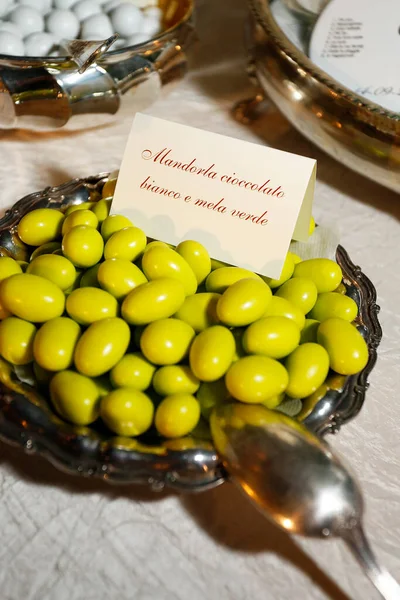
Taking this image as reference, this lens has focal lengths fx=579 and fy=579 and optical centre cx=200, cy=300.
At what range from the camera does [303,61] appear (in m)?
0.63

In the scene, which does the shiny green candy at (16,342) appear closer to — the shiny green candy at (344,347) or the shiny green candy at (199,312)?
the shiny green candy at (199,312)

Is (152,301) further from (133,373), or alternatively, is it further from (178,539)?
(178,539)

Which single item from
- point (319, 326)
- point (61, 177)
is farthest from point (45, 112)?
point (319, 326)

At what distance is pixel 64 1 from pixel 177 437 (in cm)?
67

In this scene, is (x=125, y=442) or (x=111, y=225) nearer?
(x=125, y=442)

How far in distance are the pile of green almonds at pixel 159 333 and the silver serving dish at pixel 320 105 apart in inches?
7.7

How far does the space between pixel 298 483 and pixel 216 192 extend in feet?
0.83

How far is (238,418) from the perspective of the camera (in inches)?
14.7

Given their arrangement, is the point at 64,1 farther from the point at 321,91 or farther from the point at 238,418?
the point at 238,418

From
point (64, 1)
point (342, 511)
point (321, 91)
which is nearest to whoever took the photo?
point (342, 511)

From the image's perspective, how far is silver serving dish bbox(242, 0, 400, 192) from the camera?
59 cm

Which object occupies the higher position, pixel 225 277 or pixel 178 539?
pixel 225 277

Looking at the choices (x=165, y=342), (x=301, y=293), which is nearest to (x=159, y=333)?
(x=165, y=342)

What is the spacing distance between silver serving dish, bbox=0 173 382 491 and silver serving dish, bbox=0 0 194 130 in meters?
0.35
